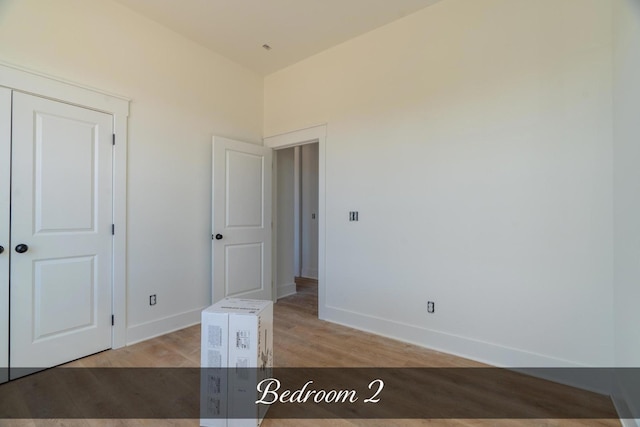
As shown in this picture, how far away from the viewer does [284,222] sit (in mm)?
4391

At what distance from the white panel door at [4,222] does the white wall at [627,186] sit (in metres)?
3.86

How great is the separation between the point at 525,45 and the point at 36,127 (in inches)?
148

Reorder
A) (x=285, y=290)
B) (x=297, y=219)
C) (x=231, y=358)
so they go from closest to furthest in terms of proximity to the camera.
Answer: (x=231, y=358)
(x=285, y=290)
(x=297, y=219)

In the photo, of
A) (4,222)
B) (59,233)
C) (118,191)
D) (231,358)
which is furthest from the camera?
(118,191)

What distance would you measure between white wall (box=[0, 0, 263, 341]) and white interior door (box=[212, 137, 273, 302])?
0.13 m

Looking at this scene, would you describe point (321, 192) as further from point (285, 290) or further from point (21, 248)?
point (21, 248)

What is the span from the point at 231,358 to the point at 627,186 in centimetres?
237

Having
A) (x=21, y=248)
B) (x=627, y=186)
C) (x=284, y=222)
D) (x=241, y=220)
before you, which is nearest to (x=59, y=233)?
(x=21, y=248)

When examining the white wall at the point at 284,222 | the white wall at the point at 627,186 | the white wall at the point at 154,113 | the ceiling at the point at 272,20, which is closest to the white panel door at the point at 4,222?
the white wall at the point at 154,113

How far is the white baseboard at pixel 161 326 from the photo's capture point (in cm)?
270

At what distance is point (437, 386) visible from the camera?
2.02 metres

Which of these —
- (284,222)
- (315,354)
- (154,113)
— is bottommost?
(315,354)

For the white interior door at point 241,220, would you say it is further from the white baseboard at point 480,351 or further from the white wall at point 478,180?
the white baseboard at point 480,351

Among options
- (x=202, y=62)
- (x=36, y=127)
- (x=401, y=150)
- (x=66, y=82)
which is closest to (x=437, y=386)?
(x=401, y=150)
